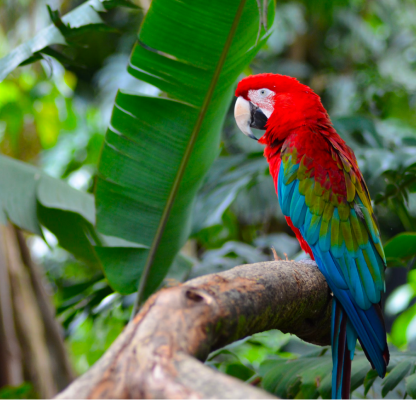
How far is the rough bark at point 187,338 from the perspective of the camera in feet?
0.98

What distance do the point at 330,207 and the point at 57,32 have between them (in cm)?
80

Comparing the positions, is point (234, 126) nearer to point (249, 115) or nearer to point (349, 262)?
point (249, 115)

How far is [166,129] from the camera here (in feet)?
3.31

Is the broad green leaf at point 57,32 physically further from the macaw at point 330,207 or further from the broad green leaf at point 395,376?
the broad green leaf at point 395,376

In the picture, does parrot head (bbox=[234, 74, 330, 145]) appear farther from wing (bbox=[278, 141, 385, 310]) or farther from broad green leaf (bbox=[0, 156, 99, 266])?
broad green leaf (bbox=[0, 156, 99, 266])

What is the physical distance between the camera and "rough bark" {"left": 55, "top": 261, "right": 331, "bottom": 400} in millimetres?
298

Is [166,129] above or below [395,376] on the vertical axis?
above

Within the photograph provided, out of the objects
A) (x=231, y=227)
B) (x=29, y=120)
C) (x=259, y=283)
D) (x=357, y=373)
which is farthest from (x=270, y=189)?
(x=29, y=120)

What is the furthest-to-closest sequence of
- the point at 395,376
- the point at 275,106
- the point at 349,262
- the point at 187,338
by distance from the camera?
the point at 275,106 < the point at 349,262 < the point at 395,376 < the point at 187,338

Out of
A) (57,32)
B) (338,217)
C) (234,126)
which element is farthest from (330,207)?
(234,126)

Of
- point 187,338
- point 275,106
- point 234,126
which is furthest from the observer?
point 234,126

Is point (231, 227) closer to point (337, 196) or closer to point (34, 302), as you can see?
point (34, 302)

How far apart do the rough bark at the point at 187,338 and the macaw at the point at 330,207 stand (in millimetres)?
339

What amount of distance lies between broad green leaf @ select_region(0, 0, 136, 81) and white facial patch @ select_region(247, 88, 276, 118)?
0.46 m
